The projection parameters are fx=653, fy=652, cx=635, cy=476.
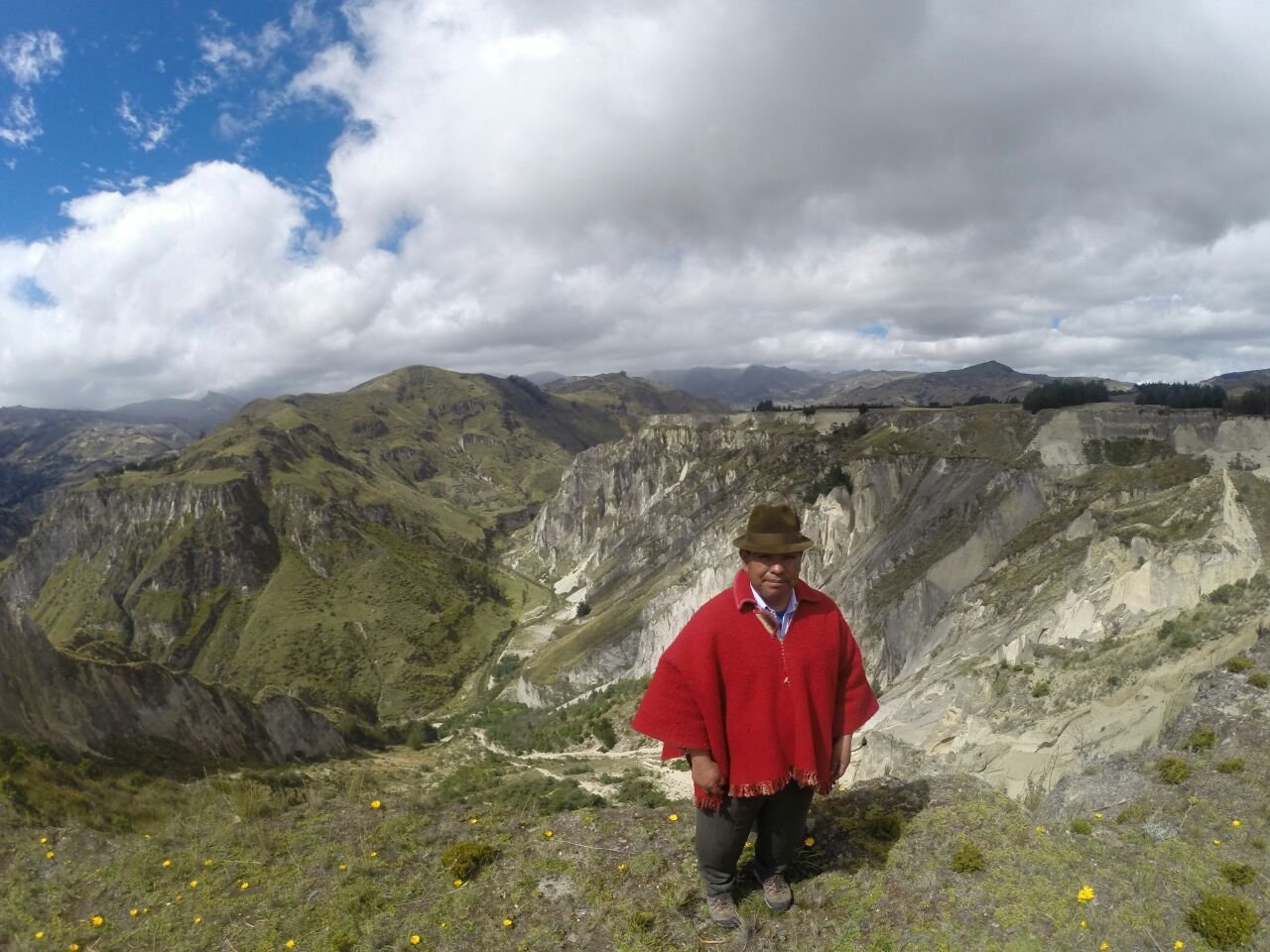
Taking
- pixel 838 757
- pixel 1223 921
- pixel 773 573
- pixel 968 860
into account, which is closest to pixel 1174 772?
pixel 1223 921

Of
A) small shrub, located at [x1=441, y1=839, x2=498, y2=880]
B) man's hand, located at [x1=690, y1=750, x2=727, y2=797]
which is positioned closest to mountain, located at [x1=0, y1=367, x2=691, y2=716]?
small shrub, located at [x1=441, y1=839, x2=498, y2=880]

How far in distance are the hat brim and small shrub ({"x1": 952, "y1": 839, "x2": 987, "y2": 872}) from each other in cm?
354

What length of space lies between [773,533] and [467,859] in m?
4.91

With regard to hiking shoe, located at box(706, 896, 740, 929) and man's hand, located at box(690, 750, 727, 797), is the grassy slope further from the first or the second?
man's hand, located at box(690, 750, 727, 797)

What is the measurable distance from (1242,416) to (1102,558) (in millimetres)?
40271

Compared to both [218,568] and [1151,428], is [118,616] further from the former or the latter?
[1151,428]

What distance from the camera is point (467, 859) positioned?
6.86m

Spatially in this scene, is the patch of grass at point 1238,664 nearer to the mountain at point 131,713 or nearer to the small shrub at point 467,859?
the small shrub at point 467,859

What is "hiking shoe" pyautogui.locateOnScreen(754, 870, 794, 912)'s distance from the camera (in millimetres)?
5656

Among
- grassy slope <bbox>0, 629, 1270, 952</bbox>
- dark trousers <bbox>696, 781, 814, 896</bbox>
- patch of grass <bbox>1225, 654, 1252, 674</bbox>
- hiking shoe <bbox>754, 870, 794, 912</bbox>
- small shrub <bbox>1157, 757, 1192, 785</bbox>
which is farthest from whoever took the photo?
patch of grass <bbox>1225, 654, 1252, 674</bbox>

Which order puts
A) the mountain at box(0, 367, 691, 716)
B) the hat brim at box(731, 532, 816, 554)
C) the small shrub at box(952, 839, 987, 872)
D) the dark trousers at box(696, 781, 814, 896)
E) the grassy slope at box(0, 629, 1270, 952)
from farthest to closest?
the mountain at box(0, 367, 691, 716) → the small shrub at box(952, 839, 987, 872) → the grassy slope at box(0, 629, 1270, 952) → the dark trousers at box(696, 781, 814, 896) → the hat brim at box(731, 532, 816, 554)

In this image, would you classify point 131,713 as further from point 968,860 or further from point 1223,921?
point 1223,921

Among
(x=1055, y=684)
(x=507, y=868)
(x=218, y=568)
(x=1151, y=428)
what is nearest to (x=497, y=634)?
(x=218, y=568)

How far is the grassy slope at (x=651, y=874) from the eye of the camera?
555 cm
